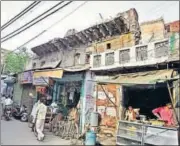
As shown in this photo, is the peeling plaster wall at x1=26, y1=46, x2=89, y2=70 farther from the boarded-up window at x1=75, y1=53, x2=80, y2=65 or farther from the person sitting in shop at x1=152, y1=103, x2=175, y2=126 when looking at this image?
the person sitting in shop at x1=152, y1=103, x2=175, y2=126

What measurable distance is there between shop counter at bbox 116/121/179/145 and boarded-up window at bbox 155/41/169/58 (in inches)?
128

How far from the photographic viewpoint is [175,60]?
32.6ft

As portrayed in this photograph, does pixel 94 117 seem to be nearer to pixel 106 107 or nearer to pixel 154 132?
pixel 106 107

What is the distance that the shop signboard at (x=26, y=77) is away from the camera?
1890cm

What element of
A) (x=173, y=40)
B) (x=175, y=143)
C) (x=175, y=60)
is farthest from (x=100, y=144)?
(x=173, y=40)

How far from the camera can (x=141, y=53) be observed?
1197cm

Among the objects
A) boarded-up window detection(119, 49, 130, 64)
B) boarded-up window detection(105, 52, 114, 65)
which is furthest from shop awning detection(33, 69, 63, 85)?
boarded-up window detection(119, 49, 130, 64)

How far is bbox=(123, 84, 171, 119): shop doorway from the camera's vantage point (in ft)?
40.2

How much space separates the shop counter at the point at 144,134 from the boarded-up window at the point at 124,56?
3.38 metres

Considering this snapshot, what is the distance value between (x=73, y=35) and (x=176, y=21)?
7429mm

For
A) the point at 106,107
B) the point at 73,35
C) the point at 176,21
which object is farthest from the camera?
the point at 73,35

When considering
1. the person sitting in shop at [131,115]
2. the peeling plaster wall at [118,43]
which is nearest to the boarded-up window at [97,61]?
the peeling plaster wall at [118,43]

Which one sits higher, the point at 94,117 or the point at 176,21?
the point at 176,21

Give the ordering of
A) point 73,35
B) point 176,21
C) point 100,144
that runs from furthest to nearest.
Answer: point 73,35 < point 176,21 < point 100,144
